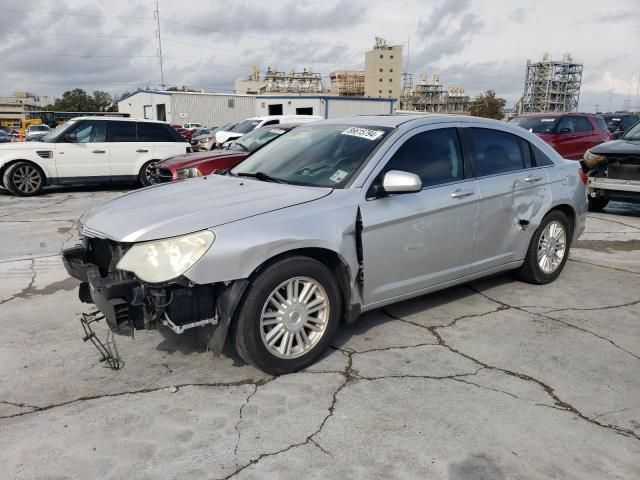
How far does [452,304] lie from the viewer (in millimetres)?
4805

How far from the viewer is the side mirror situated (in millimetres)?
3562

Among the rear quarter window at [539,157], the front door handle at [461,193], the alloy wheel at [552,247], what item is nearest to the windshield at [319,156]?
the front door handle at [461,193]

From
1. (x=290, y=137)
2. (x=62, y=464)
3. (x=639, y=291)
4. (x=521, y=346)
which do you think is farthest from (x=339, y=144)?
(x=639, y=291)

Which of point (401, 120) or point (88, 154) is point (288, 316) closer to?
point (401, 120)

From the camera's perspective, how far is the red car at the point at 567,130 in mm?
13594

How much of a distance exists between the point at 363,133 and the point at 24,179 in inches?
381

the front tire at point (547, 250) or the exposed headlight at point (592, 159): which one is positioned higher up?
the exposed headlight at point (592, 159)

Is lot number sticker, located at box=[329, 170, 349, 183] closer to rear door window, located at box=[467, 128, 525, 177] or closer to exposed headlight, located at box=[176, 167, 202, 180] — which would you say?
→ rear door window, located at box=[467, 128, 525, 177]

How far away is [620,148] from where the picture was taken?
345 inches

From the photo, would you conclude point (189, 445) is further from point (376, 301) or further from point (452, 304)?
point (452, 304)

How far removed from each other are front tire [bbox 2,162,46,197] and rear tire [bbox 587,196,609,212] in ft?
36.8

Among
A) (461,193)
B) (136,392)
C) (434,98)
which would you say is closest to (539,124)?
(461,193)

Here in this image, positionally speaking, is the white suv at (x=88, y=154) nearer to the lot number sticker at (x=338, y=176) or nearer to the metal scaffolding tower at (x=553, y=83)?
the lot number sticker at (x=338, y=176)

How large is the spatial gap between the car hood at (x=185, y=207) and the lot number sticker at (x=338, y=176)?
0.15 m
